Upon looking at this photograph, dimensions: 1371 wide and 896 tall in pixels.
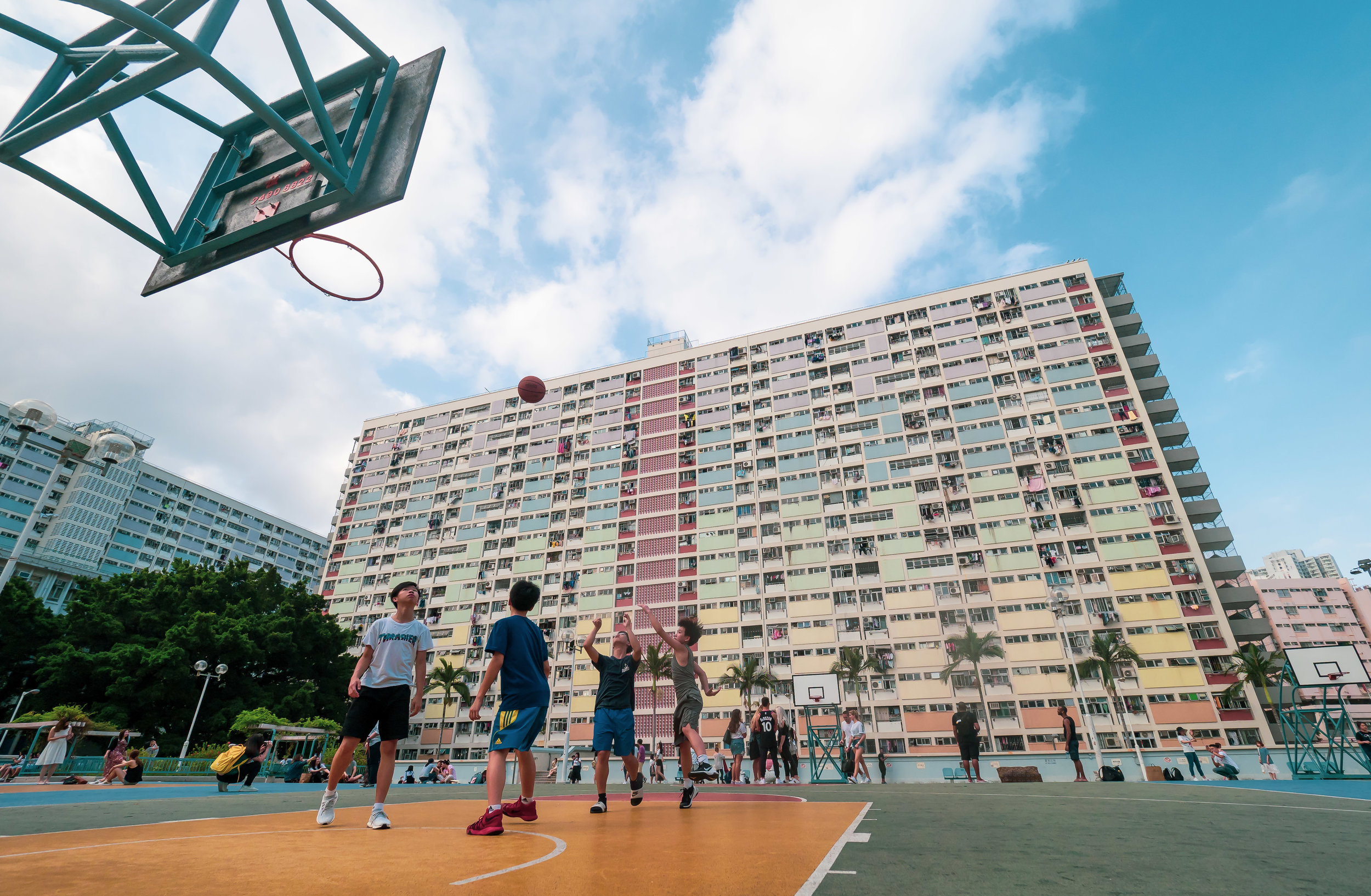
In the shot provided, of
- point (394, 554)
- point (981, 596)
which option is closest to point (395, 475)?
point (394, 554)

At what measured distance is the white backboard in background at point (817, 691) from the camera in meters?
23.5

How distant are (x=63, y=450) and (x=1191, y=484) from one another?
217ft

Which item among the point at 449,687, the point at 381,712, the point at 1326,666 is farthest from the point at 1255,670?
the point at 449,687

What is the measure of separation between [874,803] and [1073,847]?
3552 millimetres

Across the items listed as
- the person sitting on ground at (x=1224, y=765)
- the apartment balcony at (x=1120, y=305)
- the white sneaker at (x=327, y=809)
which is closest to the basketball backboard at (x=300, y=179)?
the white sneaker at (x=327, y=809)

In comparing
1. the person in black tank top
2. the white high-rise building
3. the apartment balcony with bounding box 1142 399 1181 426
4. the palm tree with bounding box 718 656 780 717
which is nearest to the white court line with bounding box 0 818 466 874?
the person in black tank top

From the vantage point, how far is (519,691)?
5.21 metres

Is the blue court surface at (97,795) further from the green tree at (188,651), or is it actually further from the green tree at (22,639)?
the green tree at (22,639)

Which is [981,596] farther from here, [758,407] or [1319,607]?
[1319,607]

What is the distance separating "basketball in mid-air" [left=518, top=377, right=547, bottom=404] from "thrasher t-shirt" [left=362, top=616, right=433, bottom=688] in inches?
170

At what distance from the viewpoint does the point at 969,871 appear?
3.20m

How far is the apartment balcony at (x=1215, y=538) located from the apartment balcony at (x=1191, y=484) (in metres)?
3.12

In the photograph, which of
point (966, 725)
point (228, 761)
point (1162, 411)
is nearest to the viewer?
point (228, 761)

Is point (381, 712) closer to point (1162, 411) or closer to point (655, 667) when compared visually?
point (655, 667)
